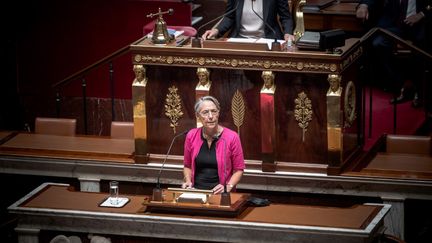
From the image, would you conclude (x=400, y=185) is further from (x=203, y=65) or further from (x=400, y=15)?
(x=400, y=15)

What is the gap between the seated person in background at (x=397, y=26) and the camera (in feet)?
38.2

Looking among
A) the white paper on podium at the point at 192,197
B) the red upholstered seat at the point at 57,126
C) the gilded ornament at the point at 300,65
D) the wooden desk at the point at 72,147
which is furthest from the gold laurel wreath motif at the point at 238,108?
the red upholstered seat at the point at 57,126

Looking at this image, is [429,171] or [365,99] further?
[365,99]

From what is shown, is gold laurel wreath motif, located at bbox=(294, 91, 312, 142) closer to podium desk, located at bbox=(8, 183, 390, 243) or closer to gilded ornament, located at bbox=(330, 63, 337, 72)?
gilded ornament, located at bbox=(330, 63, 337, 72)

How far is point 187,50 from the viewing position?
9.73 m

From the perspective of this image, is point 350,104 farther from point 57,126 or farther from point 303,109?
point 57,126

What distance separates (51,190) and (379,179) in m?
2.59

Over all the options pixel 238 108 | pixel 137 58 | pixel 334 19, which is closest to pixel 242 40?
pixel 238 108

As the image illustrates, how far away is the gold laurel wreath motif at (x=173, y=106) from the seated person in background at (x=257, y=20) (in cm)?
A: 57

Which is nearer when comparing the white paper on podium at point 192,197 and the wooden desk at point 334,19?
the white paper on podium at point 192,197

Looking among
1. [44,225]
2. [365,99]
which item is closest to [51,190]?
[44,225]

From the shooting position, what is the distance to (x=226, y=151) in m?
8.58

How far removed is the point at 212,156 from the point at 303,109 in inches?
A: 51.4

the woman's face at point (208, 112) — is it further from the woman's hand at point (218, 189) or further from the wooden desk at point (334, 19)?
the wooden desk at point (334, 19)
